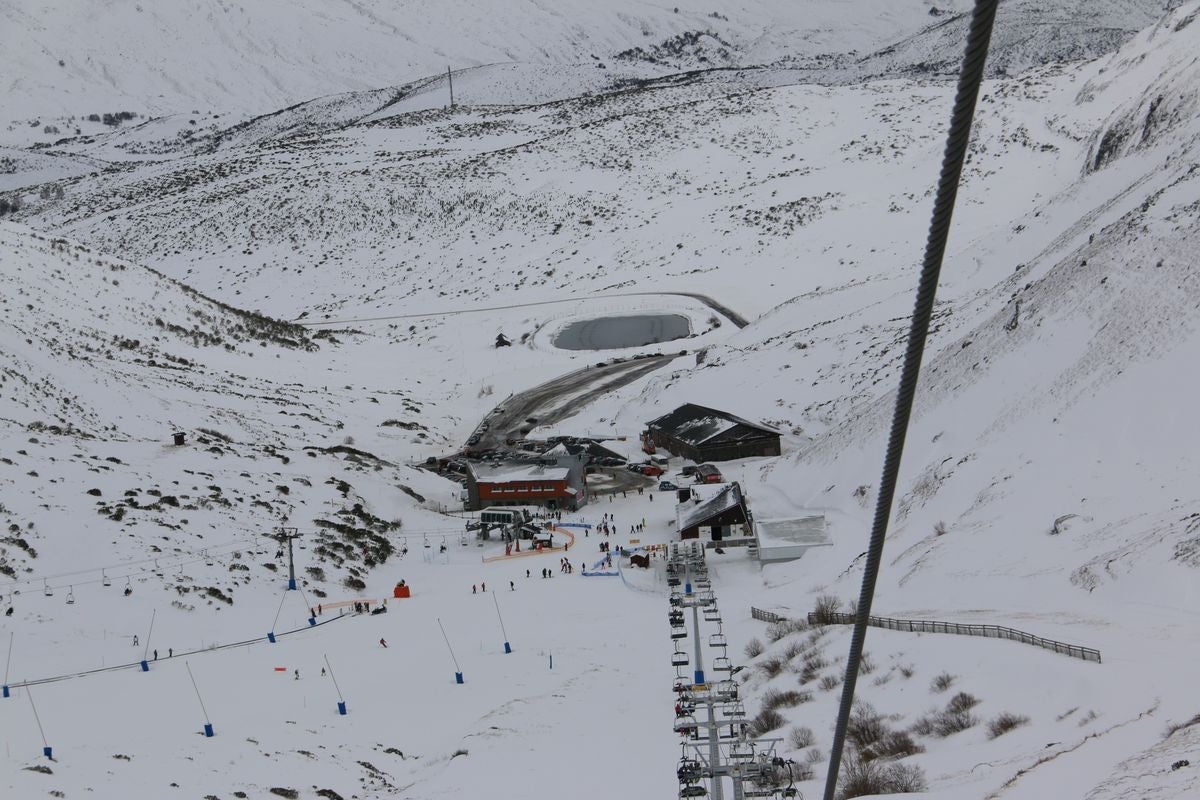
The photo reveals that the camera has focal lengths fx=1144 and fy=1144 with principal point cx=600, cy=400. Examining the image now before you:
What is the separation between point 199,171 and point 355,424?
377ft

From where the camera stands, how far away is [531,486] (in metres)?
47.7

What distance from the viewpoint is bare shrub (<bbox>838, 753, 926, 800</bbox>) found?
1617 centimetres

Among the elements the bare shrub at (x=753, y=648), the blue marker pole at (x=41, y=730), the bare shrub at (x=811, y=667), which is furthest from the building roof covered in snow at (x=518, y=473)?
the blue marker pole at (x=41, y=730)

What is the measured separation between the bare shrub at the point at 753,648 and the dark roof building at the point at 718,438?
24.9m

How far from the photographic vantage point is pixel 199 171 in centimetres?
16325

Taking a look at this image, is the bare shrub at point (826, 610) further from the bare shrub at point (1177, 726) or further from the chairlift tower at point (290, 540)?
the chairlift tower at point (290, 540)

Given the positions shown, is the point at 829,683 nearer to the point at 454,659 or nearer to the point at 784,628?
the point at 784,628

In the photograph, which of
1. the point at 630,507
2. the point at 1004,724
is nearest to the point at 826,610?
the point at 1004,724

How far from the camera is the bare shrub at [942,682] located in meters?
20.1

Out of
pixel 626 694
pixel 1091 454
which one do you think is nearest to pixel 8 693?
pixel 626 694

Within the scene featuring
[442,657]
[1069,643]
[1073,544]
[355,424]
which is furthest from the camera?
[355,424]

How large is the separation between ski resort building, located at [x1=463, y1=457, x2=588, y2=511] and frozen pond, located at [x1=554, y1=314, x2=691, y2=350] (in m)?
35.8

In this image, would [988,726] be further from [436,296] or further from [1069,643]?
[436,296]

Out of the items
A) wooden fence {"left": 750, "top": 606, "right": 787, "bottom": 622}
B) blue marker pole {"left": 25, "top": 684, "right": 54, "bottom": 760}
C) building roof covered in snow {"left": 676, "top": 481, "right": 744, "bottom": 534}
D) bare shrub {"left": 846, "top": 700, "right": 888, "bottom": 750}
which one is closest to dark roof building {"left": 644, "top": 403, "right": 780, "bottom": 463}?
building roof covered in snow {"left": 676, "top": 481, "right": 744, "bottom": 534}
